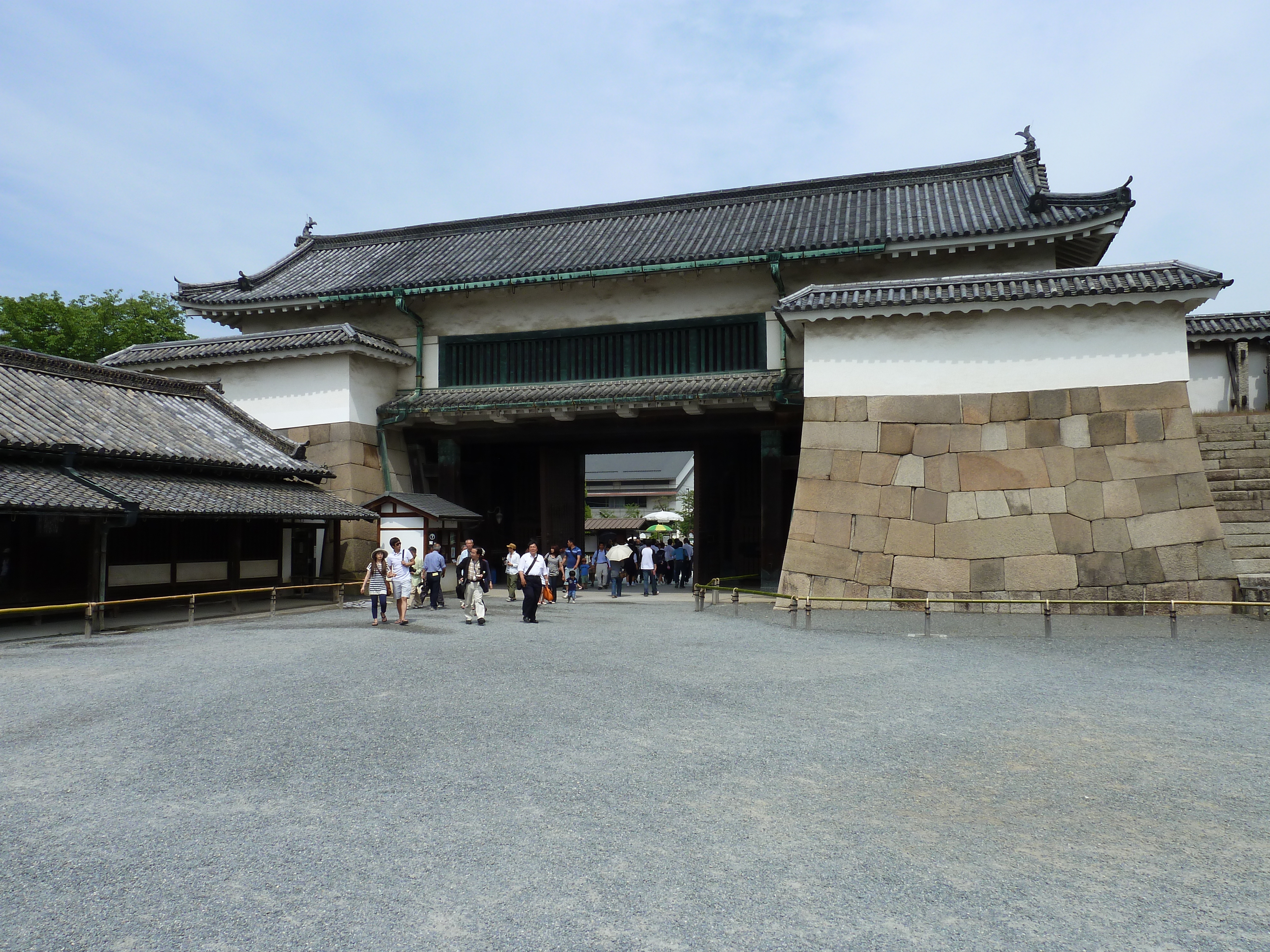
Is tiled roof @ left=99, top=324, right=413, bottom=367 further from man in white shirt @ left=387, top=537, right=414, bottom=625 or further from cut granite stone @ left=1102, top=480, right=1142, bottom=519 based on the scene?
cut granite stone @ left=1102, top=480, right=1142, bottom=519

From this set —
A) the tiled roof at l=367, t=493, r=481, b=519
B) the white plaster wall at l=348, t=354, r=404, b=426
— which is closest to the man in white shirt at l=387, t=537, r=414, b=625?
the tiled roof at l=367, t=493, r=481, b=519

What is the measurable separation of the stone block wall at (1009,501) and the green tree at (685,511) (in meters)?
27.4

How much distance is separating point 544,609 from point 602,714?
9.60 metres

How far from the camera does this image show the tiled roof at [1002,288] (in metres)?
13.9

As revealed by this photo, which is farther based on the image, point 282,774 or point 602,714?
point 602,714

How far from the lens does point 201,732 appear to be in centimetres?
664

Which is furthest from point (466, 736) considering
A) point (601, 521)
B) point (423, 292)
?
point (601, 521)

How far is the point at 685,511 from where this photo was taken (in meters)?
51.4

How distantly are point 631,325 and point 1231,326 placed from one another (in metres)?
16.8

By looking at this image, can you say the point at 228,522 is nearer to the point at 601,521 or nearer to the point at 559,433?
the point at 559,433

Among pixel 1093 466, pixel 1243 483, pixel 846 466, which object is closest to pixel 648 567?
pixel 846 466

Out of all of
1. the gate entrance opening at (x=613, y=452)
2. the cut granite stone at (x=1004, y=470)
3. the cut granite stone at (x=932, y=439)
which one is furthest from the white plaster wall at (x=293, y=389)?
the cut granite stone at (x=1004, y=470)

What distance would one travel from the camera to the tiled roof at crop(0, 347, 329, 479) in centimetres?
1391

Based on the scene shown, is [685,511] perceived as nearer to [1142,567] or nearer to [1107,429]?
[1107,429]
